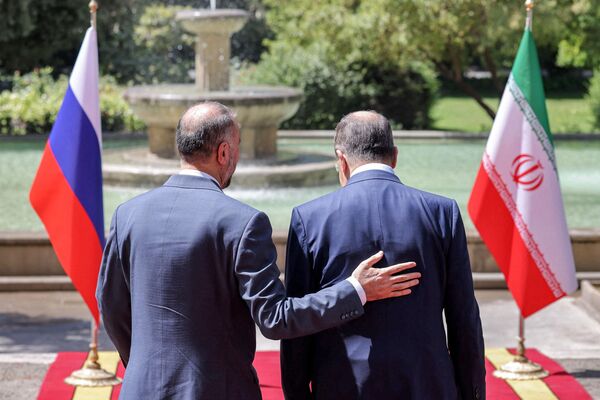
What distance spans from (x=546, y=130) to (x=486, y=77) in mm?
43875

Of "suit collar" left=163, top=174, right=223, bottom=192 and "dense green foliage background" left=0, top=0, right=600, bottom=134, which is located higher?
"suit collar" left=163, top=174, right=223, bottom=192

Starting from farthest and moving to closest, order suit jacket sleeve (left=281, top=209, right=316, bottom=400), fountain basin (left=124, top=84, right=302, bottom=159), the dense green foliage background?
the dense green foliage background → fountain basin (left=124, top=84, right=302, bottom=159) → suit jacket sleeve (left=281, top=209, right=316, bottom=400)

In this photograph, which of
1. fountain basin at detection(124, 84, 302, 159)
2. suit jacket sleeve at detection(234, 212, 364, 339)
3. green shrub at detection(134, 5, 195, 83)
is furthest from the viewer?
green shrub at detection(134, 5, 195, 83)

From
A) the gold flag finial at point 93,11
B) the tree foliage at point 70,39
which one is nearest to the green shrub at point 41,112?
the tree foliage at point 70,39

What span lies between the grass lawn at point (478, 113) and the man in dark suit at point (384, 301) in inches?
1183

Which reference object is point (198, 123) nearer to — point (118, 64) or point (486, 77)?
point (118, 64)

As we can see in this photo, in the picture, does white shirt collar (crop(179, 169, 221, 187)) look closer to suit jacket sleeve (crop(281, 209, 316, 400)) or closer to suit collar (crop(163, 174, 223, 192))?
suit collar (crop(163, 174, 223, 192))

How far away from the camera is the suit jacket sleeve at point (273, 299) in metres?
4.28

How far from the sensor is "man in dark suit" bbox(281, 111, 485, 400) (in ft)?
14.7

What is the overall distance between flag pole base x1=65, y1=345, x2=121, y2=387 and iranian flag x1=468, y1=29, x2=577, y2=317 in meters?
2.50

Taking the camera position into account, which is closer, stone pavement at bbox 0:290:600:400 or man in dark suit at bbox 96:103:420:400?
man in dark suit at bbox 96:103:420:400

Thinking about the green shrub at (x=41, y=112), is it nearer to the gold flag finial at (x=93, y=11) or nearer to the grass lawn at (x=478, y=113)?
the grass lawn at (x=478, y=113)

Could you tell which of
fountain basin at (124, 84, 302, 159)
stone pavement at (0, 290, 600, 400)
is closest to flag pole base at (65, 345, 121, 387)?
stone pavement at (0, 290, 600, 400)

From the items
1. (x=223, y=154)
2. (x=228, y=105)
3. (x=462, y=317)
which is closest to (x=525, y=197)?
(x=462, y=317)
